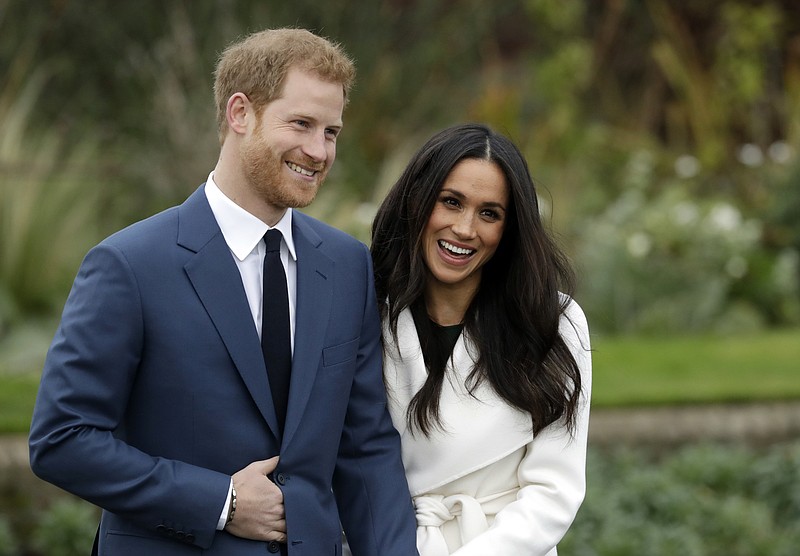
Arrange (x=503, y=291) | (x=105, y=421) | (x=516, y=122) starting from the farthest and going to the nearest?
(x=516, y=122) < (x=503, y=291) < (x=105, y=421)

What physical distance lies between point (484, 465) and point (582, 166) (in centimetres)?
861

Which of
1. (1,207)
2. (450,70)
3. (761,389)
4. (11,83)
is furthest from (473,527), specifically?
(450,70)

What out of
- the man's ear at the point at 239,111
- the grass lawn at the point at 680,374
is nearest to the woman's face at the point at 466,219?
the man's ear at the point at 239,111

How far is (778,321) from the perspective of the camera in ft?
31.1

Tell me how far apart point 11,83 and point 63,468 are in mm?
6818

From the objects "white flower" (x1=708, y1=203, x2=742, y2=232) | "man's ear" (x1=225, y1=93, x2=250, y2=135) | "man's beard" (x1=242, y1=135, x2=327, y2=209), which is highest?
"man's ear" (x1=225, y1=93, x2=250, y2=135)

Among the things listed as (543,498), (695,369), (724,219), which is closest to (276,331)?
(543,498)

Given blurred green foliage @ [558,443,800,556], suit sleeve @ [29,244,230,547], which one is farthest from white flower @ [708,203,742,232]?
suit sleeve @ [29,244,230,547]

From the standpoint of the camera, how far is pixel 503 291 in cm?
327

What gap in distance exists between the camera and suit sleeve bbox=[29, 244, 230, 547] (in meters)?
2.64

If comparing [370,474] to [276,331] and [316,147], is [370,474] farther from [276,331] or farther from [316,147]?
[316,147]

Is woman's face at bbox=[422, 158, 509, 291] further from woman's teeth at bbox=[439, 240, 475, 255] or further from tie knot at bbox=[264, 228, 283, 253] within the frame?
tie knot at bbox=[264, 228, 283, 253]

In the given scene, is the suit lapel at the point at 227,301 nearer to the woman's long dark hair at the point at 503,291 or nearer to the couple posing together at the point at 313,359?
the couple posing together at the point at 313,359

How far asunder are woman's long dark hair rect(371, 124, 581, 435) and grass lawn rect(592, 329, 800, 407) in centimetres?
343
